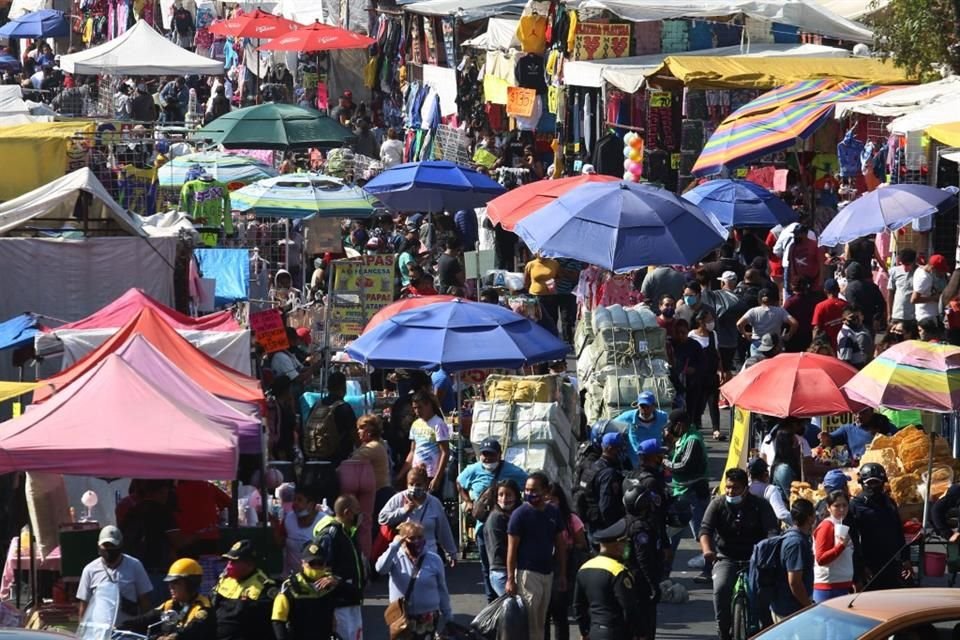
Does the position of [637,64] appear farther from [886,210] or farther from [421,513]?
[421,513]

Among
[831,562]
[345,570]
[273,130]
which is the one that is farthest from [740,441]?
[273,130]

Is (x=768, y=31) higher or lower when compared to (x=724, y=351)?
higher

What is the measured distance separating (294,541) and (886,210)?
899 cm

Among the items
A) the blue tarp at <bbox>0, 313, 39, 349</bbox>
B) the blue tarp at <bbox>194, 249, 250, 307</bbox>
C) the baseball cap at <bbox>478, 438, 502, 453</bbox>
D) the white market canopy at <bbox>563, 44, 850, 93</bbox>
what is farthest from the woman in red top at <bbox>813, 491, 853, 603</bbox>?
the white market canopy at <bbox>563, 44, 850, 93</bbox>

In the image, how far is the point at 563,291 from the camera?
21469 millimetres

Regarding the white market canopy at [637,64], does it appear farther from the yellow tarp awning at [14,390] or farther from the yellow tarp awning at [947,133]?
the yellow tarp awning at [14,390]

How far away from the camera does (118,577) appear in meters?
11.5

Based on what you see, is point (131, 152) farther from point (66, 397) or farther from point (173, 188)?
point (66, 397)

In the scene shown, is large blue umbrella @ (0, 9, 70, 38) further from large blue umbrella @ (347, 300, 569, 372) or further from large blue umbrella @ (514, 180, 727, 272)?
large blue umbrella @ (347, 300, 569, 372)

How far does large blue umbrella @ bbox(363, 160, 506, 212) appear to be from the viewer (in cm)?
2331

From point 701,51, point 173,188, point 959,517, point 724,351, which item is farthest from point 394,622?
point 701,51

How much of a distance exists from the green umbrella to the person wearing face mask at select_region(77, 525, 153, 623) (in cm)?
1700

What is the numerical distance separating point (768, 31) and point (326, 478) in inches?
677

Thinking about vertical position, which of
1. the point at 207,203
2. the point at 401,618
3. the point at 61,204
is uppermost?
the point at 61,204
